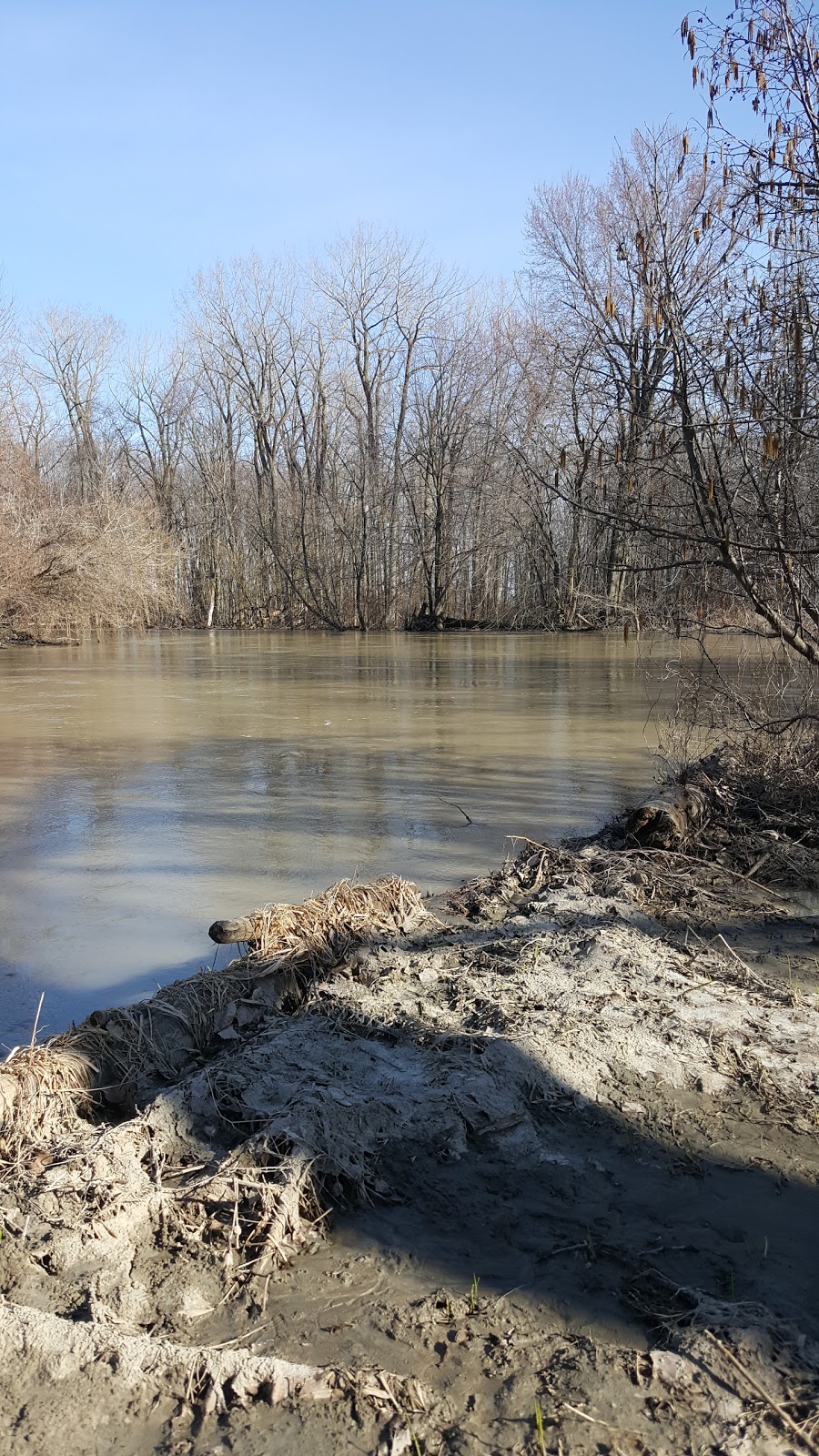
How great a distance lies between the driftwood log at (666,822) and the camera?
5.92 metres

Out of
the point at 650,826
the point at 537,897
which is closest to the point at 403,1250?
the point at 537,897

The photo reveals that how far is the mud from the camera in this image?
2.00 metres

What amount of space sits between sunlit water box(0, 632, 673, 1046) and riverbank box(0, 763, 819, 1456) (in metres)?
1.12

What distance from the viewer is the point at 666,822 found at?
5.92 m

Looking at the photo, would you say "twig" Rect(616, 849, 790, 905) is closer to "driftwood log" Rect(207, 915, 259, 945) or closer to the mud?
the mud

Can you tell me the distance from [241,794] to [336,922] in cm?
390

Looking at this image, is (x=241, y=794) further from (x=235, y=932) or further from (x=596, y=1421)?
(x=596, y=1421)

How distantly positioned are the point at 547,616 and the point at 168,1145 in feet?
110

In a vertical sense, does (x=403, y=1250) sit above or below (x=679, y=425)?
below

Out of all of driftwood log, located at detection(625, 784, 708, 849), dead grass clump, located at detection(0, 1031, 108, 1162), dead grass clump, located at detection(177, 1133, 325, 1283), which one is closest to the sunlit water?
dead grass clump, located at detection(0, 1031, 108, 1162)

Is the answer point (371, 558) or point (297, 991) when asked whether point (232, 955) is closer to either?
point (297, 991)

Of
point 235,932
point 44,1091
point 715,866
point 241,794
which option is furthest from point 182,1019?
point 241,794

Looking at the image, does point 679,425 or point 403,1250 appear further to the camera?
point 679,425

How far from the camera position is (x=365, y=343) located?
40.7m
